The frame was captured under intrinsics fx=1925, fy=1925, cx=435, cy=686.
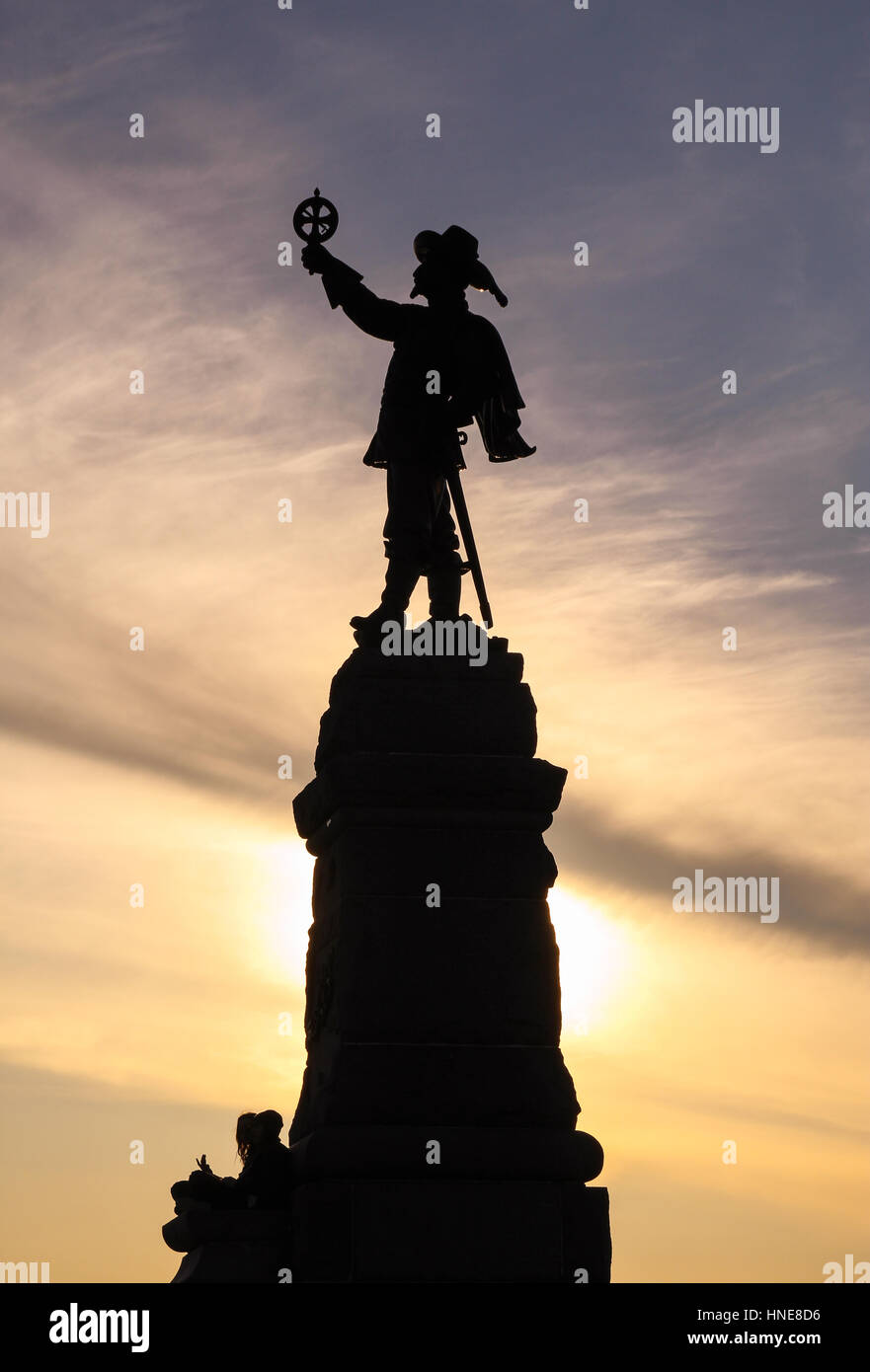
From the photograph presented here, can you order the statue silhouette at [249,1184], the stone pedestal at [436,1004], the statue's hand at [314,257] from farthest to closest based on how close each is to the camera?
the statue's hand at [314,257]
the statue silhouette at [249,1184]
the stone pedestal at [436,1004]

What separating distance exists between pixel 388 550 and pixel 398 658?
1.41 meters

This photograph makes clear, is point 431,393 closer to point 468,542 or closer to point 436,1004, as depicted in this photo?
point 468,542

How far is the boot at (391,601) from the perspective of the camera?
699 inches

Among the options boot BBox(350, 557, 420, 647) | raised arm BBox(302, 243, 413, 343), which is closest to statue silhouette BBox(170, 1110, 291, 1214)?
boot BBox(350, 557, 420, 647)

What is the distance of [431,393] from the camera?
18.3m

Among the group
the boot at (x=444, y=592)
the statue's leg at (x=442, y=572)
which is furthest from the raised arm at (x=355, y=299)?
the boot at (x=444, y=592)

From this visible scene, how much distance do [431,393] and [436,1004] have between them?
231 inches

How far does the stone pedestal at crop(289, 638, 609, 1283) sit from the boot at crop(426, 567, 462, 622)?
0.83 metres

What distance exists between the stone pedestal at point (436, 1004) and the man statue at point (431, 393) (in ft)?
4.01

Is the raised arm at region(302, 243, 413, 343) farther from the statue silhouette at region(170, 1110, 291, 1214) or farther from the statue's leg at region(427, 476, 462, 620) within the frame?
the statue silhouette at region(170, 1110, 291, 1214)

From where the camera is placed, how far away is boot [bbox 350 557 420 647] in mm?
17750

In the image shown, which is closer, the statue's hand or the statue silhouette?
the statue silhouette

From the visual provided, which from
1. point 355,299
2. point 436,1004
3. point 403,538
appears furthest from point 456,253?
point 436,1004

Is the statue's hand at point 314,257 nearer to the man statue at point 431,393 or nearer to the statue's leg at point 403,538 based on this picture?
the man statue at point 431,393
